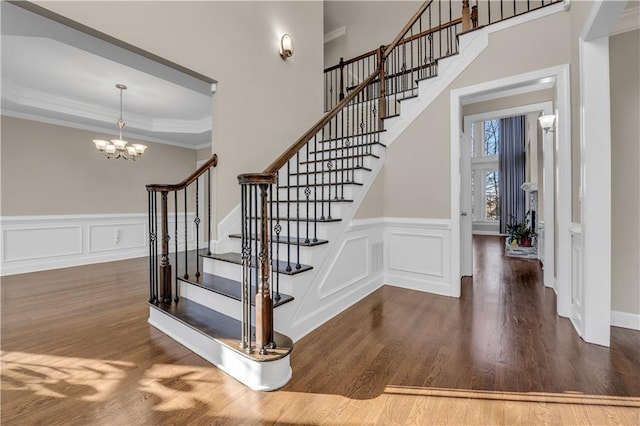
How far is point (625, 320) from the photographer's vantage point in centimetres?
245

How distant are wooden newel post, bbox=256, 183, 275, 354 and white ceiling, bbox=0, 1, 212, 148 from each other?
195 centimetres

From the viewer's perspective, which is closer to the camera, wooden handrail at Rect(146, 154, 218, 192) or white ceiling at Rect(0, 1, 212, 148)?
white ceiling at Rect(0, 1, 212, 148)

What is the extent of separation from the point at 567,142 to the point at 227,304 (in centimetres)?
332

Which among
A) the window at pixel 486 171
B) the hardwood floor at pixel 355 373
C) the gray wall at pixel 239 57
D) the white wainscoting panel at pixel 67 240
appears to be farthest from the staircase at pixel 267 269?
the window at pixel 486 171

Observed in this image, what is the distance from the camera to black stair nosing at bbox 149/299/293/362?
67.9 inches

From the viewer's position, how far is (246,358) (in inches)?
67.2

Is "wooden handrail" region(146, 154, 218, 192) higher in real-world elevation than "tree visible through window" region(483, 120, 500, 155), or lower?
lower

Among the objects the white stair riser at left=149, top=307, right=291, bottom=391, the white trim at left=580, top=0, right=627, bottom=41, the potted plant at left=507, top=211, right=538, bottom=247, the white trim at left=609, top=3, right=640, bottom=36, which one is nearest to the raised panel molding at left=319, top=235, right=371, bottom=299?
the white stair riser at left=149, top=307, right=291, bottom=391

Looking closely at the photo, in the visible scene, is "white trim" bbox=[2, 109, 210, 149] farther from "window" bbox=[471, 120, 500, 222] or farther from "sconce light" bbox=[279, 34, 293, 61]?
"window" bbox=[471, 120, 500, 222]

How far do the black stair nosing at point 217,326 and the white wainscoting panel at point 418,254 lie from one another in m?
2.10

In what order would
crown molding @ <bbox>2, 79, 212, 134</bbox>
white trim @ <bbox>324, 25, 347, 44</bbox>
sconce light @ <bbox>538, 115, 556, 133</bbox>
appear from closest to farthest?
sconce light @ <bbox>538, 115, 556, 133</bbox> < crown molding @ <bbox>2, 79, 212, 134</bbox> < white trim @ <bbox>324, 25, 347, 44</bbox>

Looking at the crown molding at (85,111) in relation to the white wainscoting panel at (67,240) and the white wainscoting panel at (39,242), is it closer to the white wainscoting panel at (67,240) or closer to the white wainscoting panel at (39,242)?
the white wainscoting panel at (67,240)

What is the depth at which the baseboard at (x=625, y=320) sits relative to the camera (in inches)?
94.7

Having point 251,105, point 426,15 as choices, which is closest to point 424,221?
point 251,105
